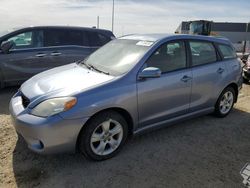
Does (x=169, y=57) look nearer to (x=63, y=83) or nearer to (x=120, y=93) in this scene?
(x=120, y=93)

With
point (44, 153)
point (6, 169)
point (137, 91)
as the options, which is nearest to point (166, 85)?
point (137, 91)

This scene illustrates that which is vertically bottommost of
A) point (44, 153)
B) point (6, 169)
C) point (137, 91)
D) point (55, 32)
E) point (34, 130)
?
point (6, 169)

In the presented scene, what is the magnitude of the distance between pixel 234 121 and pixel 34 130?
3645 millimetres

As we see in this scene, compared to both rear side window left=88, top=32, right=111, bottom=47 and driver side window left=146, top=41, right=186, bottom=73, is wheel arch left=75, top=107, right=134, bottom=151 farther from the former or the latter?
rear side window left=88, top=32, right=111, bottom=47

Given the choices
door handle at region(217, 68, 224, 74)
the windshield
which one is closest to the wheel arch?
Result: the windshield

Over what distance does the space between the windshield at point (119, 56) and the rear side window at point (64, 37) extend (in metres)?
2.63

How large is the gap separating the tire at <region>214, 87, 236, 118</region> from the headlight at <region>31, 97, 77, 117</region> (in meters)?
2.96

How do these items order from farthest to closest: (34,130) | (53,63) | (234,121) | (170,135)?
1. (53,63)
2. (234,121)
3. (170,135)
4. (34,130)

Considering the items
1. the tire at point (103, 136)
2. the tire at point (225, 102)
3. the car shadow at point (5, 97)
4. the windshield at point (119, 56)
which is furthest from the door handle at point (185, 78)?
the car shadow at point (5, 97)

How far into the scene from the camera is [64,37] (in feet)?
23.0

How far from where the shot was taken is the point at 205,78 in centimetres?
454

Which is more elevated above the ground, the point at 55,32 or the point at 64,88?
the point at 55,32

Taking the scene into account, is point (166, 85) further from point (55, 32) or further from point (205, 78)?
point (55, 32)

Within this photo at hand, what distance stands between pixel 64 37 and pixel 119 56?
3372 mm
